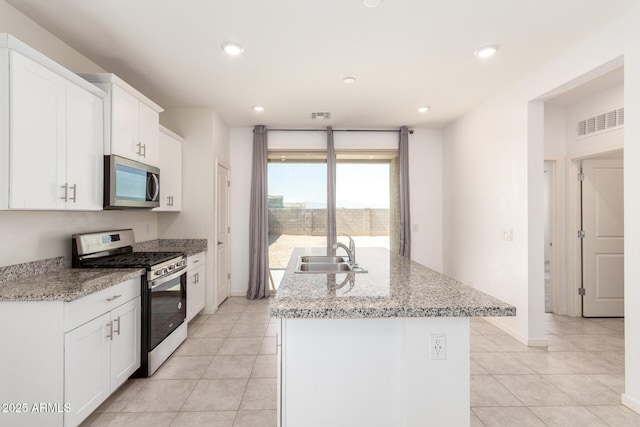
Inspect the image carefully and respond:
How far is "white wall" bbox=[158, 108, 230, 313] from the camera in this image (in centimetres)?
414

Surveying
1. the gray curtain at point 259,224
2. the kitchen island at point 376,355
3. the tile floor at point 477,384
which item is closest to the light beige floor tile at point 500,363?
the tile floor at point 477,384

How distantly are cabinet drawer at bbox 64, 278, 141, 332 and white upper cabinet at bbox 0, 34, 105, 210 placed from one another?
622mm

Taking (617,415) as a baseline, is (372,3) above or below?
above

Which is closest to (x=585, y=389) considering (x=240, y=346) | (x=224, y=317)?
(x=240, y=346)

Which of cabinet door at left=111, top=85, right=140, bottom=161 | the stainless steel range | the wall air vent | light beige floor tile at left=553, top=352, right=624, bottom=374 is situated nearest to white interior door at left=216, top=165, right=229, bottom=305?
the stainless steel range

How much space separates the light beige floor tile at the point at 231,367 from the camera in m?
2.61

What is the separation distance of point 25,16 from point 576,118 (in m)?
5.46

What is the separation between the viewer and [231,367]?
2740 mm

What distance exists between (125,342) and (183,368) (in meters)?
0.63

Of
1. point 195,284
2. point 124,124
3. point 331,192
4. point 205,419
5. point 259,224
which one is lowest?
point 205,419

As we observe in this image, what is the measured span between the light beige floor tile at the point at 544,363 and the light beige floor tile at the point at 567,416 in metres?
0.52

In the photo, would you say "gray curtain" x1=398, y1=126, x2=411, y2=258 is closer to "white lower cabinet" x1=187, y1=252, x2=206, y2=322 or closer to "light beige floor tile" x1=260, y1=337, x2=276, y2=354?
"light beige floor tile" x1=260, y1=337, x2=276, y2=354

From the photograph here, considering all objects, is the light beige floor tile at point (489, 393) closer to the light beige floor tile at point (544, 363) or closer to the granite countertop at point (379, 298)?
the light beige floor tile at point (544, 363)

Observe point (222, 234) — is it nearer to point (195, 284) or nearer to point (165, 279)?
point (195, 284)
